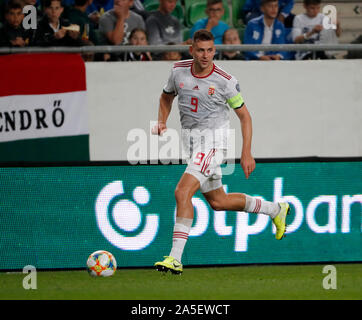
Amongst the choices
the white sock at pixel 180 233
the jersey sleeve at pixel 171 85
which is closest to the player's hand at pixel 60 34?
the jersey sleeve at pixel 171 85

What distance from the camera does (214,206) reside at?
8.27m

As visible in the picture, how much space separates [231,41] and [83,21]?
77.6 inches

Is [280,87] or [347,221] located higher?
[280,87]

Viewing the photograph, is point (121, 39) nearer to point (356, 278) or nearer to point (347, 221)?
point (347, 221)

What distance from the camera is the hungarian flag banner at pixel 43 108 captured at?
10523mm

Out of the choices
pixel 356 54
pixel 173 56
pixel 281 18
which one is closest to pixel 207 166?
pixel 173 56

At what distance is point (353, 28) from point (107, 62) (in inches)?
165

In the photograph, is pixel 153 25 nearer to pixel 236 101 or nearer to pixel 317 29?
pixel 317 29

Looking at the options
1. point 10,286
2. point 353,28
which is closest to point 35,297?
point 10,286

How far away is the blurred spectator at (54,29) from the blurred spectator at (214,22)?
1810 mm

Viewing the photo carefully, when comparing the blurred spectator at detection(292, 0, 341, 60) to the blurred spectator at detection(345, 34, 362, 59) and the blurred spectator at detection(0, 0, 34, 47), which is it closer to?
the blurred spectator at detection(345, 34, 362, 59)

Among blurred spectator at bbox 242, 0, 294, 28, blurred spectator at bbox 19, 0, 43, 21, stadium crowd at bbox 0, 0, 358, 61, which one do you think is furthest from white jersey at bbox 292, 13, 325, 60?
blurred spectator at bbox 19, 0, 43, 21

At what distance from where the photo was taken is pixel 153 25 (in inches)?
453

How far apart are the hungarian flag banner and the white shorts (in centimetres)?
305
